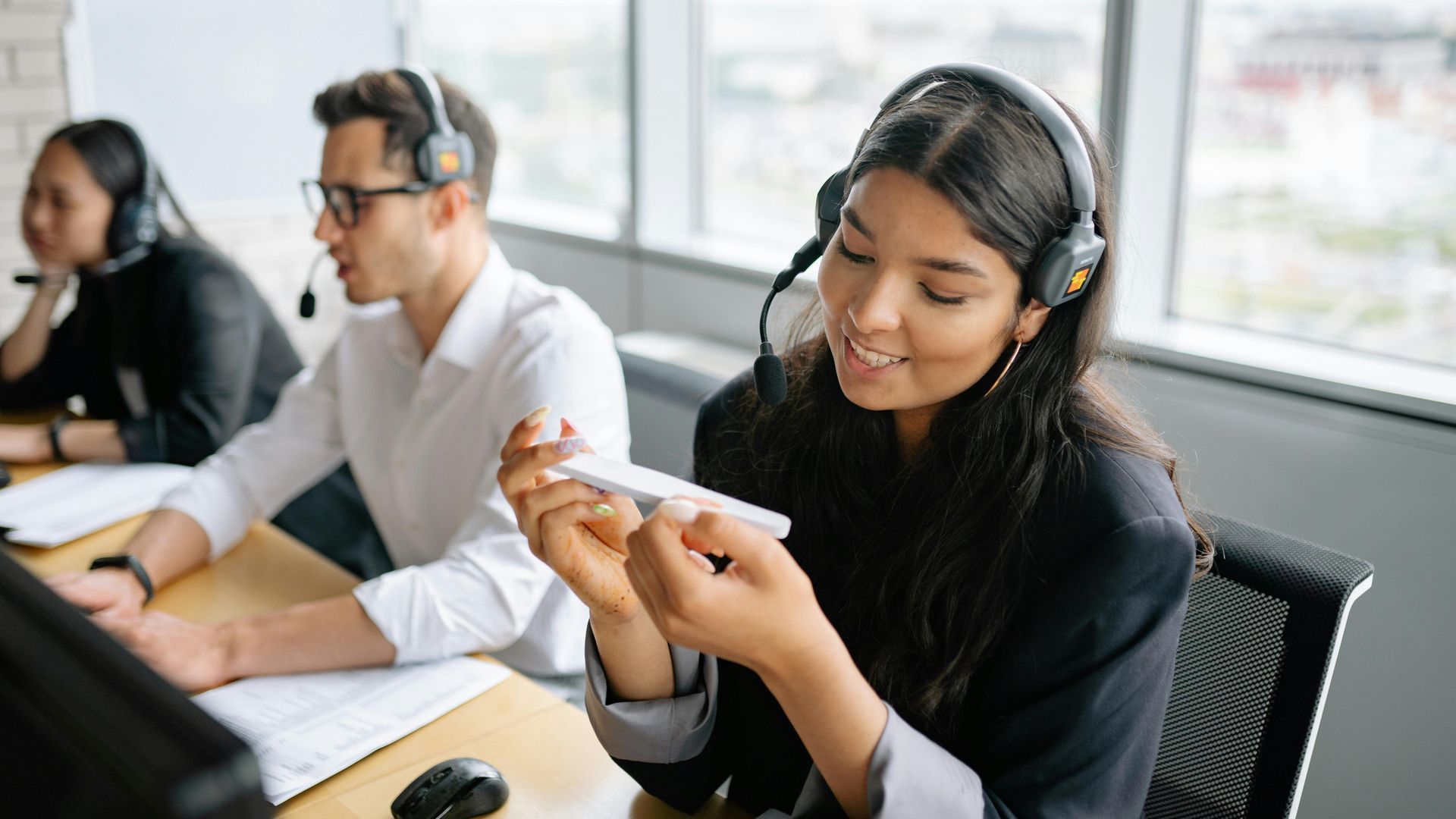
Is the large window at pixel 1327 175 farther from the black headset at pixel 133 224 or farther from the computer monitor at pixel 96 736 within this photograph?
the computer monitor at pixel 96 736

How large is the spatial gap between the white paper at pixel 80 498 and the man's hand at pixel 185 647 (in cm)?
48

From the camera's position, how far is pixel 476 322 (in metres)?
1.76

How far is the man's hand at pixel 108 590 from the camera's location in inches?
56.7

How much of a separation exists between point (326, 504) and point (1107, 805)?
167 cm

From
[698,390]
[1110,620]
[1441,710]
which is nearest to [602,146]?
[698,390]

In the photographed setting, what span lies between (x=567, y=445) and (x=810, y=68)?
247 centimetres

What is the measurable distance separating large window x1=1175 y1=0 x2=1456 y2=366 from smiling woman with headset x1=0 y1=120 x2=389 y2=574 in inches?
72.8

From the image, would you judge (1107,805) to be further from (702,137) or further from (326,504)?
(702,137)

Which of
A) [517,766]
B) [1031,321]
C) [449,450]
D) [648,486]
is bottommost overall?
[517,766]

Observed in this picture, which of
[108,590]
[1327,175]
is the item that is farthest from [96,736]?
[1327,175]

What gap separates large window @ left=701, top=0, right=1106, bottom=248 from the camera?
265 centimetres

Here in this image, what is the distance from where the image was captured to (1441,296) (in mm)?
2105

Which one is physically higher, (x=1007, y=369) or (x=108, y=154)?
(x=108, y=154)

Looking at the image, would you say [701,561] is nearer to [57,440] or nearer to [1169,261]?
[57,440]
